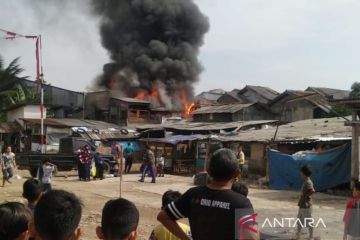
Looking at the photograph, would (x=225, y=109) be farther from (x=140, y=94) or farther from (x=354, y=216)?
(x=354, y=216)

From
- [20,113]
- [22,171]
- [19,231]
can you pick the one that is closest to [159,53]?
[20,113]

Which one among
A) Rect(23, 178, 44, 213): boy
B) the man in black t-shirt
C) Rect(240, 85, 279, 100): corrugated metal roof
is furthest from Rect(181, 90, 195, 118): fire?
the man in black t-shirt

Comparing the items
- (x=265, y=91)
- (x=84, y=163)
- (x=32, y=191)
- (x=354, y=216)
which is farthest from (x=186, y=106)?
(x=32, y=191)

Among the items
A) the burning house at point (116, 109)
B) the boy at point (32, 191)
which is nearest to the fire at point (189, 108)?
the burning house at point (116, 109)

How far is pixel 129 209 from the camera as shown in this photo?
9.09 feet

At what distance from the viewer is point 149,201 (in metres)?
14.5

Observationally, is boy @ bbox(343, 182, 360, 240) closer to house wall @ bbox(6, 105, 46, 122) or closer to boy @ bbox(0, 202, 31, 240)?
boy @ bbox(0, 202, 31, 240)

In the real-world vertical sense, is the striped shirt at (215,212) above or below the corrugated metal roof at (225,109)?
below

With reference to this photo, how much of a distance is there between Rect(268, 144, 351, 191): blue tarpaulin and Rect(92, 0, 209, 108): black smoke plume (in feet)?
120

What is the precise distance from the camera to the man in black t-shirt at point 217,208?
2.86 metres

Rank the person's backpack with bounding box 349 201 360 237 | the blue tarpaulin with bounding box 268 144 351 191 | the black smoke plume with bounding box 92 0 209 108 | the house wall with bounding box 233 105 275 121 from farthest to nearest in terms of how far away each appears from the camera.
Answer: the black smoke plume with bounding box 92 0 209 108 → the house wall with bounding box 233 105 275 121 → the blue tarpaulin with bounding box 268 144 351 191 → the person's backpack with bounding box 349 201 360 237

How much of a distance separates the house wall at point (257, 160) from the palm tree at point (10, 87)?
2111 centimetres

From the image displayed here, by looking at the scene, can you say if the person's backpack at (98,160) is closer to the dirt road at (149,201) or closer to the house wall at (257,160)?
the dirt road at (149,201)

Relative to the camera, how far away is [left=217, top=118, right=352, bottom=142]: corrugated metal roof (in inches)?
725
